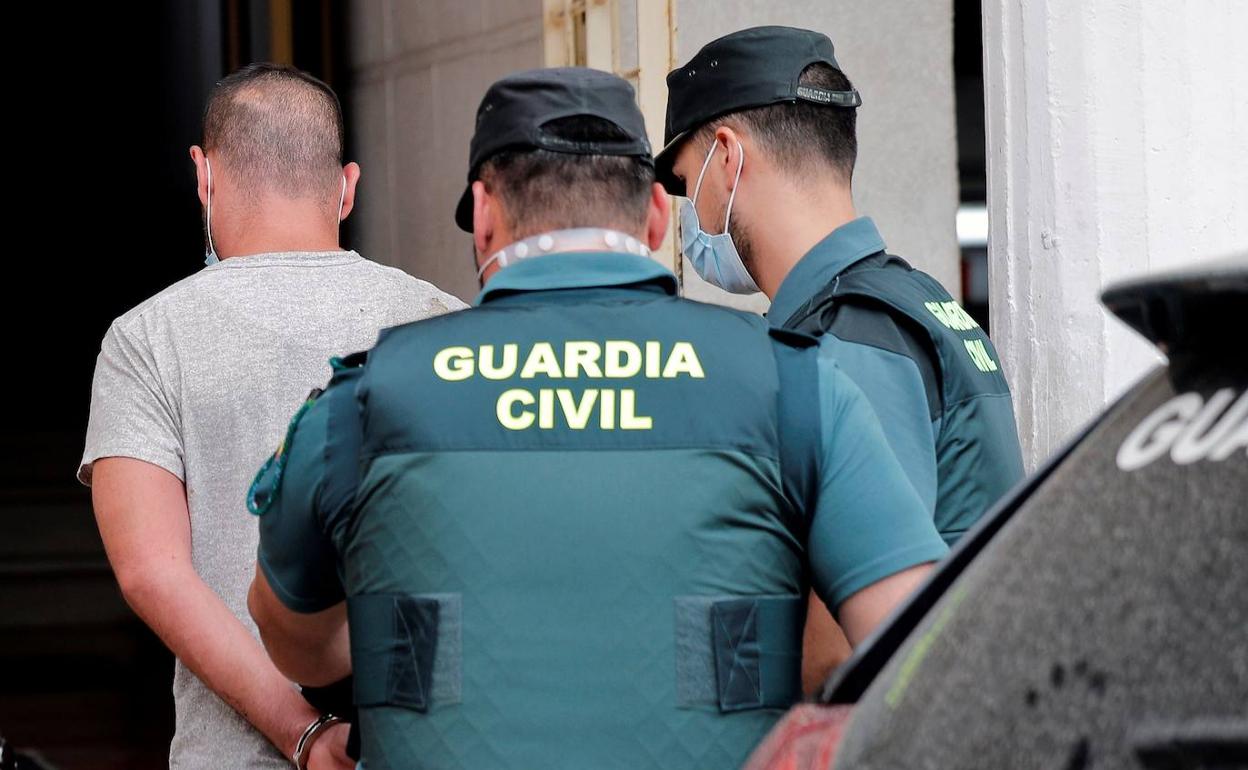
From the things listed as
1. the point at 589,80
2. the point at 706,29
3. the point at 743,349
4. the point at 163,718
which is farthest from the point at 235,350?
the point at 163,718

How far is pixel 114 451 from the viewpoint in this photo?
2670 mm

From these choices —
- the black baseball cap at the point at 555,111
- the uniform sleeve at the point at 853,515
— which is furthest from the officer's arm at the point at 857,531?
the black baseball cap at the point at 555,111

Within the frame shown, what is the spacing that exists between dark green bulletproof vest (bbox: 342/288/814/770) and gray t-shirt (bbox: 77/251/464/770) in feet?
2.30

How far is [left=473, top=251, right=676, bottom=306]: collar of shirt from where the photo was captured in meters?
2.12

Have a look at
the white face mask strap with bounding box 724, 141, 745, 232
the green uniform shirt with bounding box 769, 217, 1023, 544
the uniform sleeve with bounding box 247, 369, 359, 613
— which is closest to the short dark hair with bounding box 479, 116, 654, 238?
the uniform sleeve with bounding box 247, 369, 359, 613

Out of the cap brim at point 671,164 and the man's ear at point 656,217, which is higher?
the cap brim at point 671,164

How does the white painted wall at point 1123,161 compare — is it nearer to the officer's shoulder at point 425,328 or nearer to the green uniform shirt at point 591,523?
the green uniform shirt at point 591,523

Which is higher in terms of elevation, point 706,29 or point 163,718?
point 706,29

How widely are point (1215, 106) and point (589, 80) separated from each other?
78.1 inches

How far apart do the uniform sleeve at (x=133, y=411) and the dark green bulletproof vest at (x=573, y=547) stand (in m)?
0.75

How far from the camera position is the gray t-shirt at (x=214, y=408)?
8.84 feet

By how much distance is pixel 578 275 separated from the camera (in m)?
2.12

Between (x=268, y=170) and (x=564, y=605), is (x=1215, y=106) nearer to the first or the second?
(x=268, y=170)

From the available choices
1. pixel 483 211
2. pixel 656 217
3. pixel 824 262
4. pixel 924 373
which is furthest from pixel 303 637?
pixel 824 262
